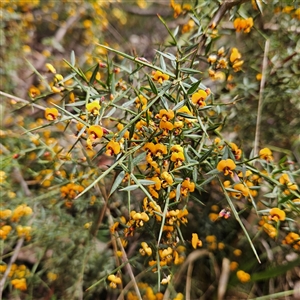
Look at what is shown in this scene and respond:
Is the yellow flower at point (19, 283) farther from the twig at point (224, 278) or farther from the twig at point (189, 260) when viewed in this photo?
the twig at point (224, 278)

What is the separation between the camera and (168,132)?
951 mm

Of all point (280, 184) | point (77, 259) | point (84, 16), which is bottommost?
point (77, 259)

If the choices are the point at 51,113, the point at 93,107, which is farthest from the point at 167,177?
the point at 51,113

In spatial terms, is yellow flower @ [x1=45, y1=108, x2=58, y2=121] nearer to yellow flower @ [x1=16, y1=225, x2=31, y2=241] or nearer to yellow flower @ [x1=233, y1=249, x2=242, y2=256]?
yellow flower @ [x1=16, y1=225, x2=31, y2=241]

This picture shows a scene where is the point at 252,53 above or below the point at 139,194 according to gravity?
above

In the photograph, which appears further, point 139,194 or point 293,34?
point 139,194

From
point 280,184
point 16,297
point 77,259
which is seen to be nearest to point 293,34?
point 280,184

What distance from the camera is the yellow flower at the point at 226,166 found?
98cm

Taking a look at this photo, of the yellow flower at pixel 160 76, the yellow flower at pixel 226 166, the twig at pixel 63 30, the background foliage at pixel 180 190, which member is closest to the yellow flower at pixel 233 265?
the background foliage at pixel 180 190

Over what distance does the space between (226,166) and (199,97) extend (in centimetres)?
22

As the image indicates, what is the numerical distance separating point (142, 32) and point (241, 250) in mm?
2216

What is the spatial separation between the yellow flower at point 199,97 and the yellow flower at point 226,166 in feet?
0.59

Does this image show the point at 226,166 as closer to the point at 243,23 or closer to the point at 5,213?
the point at 243,23

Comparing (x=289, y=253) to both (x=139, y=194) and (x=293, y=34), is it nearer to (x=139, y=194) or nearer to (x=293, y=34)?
(x=139, y=194)
